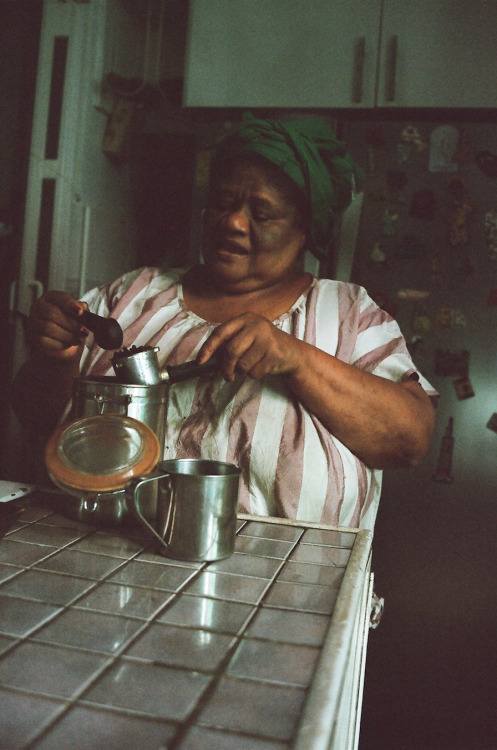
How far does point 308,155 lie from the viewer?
120 centimetres

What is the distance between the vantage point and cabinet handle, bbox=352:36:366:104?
184cm

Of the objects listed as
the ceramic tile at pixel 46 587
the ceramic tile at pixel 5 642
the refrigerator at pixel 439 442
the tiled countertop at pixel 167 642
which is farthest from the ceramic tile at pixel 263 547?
the refrigerator at pixel 439 442

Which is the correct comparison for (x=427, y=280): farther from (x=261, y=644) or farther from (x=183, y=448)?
(x=261, y=644)

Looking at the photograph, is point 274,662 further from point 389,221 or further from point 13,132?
point 13,132

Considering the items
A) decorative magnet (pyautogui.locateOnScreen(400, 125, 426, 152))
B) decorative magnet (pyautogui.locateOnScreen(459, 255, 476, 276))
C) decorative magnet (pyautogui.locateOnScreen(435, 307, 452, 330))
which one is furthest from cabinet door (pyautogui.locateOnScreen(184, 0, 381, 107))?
decorative magnet (pyautogui.locateOnScreen(435, 307, 452, 330))

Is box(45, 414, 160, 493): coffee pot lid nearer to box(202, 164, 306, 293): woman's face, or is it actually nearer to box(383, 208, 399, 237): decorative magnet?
box(202, 164, 306, 293): woman's face

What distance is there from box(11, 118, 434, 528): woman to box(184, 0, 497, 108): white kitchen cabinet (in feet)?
2.32

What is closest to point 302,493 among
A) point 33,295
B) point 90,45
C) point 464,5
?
point 33,295

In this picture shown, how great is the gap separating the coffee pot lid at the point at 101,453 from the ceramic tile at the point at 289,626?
25cm

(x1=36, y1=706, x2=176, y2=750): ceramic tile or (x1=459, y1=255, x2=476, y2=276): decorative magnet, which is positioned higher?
(x1=459, y1=255, x2=476, y2=276): decorative magnet

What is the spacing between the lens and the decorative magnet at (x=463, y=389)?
1.71 m

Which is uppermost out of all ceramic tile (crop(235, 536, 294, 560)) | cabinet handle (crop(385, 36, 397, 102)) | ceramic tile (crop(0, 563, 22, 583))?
cabinet handle (crop(385, 36, 397, 102))

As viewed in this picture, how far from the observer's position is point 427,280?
1.76 meters

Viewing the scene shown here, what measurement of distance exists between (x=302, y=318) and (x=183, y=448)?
34cm
